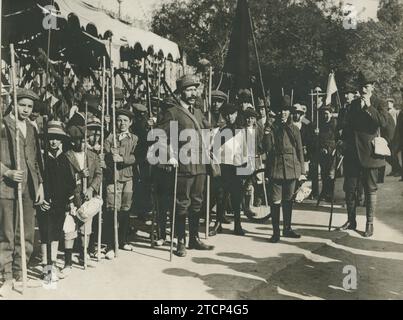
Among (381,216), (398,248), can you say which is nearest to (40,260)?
(398,248)

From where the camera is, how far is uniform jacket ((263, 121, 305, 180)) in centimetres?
673

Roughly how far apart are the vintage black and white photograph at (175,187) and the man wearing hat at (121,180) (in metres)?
0.02

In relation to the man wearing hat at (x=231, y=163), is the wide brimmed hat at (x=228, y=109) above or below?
above

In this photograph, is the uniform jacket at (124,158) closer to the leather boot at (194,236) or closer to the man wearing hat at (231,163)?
the leather boot at (194,236)

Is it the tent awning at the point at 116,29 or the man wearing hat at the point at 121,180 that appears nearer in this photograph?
the man wearing hat at the point at 121,180

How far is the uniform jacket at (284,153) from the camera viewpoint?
6734 mm

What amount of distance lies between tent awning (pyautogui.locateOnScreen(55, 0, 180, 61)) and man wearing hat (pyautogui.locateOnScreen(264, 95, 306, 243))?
3.78 m

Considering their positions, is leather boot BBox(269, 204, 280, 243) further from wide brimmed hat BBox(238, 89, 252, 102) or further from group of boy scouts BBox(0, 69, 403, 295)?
wide brimmed hat BBox(238, 89, 252, 102)

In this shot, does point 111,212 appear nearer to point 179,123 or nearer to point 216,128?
point 179,123

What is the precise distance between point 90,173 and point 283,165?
266 centimetres

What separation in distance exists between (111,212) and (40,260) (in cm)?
97

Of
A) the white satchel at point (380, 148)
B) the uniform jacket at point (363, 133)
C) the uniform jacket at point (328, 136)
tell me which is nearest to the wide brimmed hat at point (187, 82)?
the uniform jacket at point (363, 133)

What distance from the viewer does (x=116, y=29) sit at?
9.69 m

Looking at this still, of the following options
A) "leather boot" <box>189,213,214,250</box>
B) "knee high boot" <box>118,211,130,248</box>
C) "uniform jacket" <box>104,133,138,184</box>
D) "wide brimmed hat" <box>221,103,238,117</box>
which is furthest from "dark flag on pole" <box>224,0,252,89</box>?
"knee high boot" <box>118,211,130,248</box>
